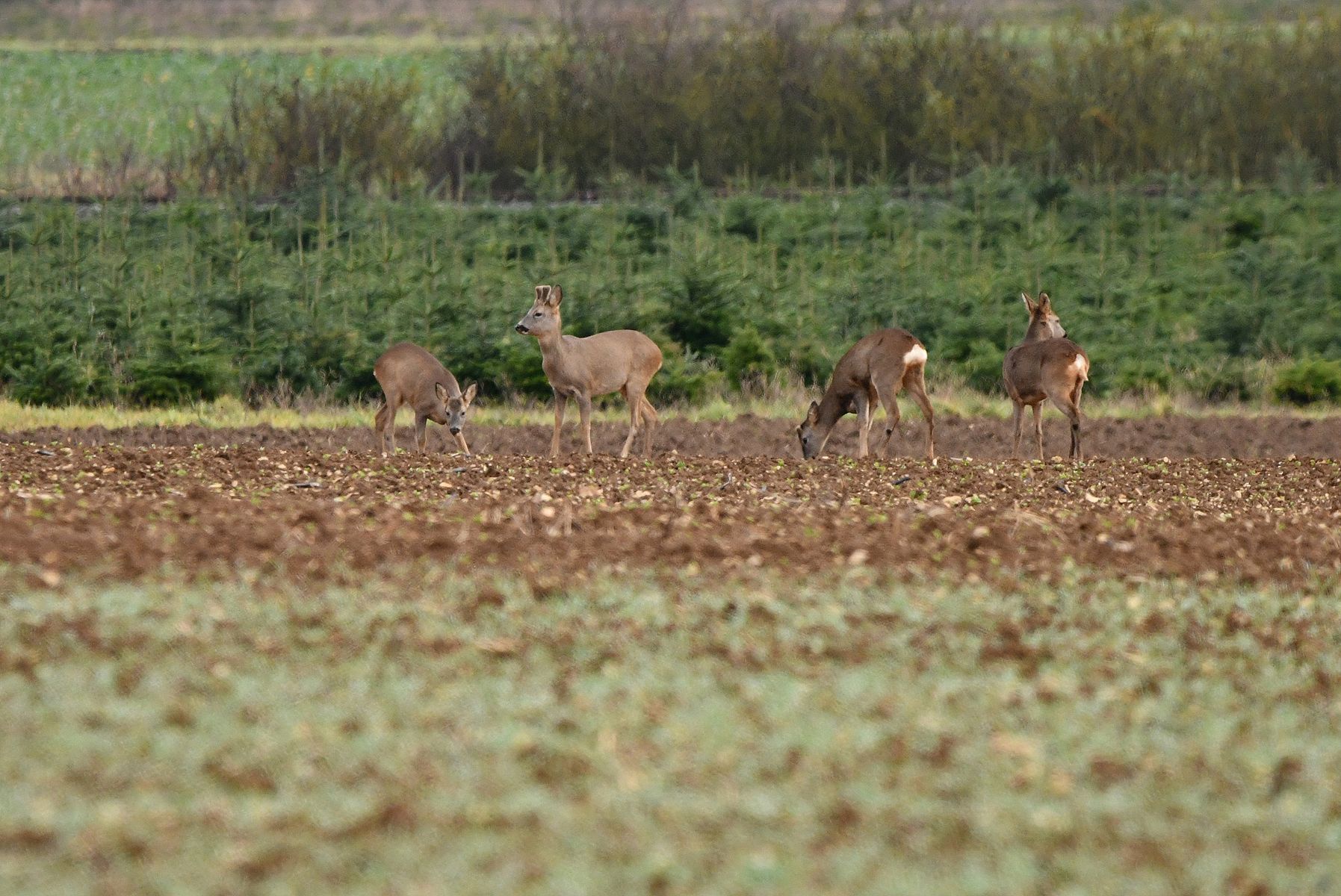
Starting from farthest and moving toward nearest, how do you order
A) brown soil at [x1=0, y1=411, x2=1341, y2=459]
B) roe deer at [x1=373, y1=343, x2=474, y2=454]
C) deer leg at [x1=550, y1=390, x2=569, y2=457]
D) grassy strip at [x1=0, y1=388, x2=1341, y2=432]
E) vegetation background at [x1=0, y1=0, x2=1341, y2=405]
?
1. vegetation background at [x1=0, y1=0, x2=1341, y2=405]
2. grassy strip at [x1=0, y1=388, x2=1341, y2=432]
3. brown soil at [x1=0, y1=411, x2=1341, y2=459]
4. roe deer at [x1=373, y1=343, x2=474, y2=454]
5. deer leg at [x1=550, y1=390, x2=569, y2=457]

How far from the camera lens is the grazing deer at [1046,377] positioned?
1927 cm

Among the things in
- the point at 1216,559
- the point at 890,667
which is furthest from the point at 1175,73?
the point at 890,667

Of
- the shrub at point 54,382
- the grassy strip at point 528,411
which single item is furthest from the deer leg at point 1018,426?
the shrub at point 54,382

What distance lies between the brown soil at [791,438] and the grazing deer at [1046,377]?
1.07 metres

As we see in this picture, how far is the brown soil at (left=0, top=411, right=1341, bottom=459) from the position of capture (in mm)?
20531

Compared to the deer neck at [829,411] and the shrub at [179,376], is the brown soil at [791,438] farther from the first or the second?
the shrub at [179,376]

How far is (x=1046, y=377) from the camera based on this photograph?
19.3 metres

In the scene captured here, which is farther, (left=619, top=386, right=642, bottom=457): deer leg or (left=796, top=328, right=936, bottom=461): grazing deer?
(left=796, top=328, right=936, bottom=461): grazing deer

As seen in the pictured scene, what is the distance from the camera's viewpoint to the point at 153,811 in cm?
571

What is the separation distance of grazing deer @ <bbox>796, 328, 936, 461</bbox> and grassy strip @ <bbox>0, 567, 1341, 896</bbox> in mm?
9993

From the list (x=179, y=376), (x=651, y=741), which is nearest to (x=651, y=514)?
(x=651, y=741)

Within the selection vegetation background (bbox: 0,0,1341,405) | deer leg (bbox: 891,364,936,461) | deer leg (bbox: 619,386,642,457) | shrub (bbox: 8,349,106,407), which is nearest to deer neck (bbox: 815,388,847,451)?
deer leg (bbox: 891,364,936,461)

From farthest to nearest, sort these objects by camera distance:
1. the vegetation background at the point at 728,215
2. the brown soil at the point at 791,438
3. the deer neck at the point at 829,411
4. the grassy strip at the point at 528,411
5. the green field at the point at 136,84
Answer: the green field at the point at 136,84, the vegetation background at the point at 728,215, the grassy strip at the point at 528,411, the brown soil at the point at 791,438, the deer neck at the point at 829,411

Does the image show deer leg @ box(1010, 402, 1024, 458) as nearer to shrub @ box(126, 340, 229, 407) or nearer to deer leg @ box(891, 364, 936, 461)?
deer leg @ box(891, 364, 936, 461)
